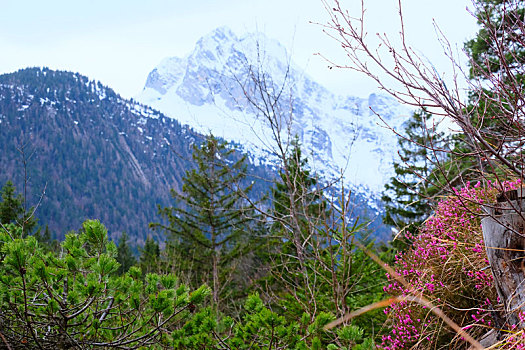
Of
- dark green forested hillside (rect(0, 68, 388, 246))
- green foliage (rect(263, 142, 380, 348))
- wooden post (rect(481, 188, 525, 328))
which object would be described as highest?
wooden post (rect(481, 188, 525, 328))

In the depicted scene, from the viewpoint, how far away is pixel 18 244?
1.66 meters

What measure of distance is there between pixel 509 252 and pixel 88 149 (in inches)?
5344

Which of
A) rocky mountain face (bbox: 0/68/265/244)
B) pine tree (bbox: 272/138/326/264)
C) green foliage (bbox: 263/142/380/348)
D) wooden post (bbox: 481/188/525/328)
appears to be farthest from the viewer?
rocky mountain face (bbox: 0/68/265/244)

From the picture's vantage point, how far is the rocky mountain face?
99938 millimetres

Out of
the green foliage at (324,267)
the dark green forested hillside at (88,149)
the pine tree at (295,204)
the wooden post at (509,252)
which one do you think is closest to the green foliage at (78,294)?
the green foliage at (324,267)

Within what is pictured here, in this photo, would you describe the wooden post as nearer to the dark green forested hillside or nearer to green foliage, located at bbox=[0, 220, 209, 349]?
green foliage, located at bbox=[0, 220, 209, 349]

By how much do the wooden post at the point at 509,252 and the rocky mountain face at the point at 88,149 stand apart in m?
87.3

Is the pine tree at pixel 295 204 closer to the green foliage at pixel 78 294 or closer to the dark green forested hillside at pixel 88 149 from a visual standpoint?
the green foliage at pixel 78 294

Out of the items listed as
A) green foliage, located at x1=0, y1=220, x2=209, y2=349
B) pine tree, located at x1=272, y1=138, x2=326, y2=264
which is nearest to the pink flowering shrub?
pine tree, located at x1=272, y1=138, x2=326, y2=264

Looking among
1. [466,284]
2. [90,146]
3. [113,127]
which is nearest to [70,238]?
[466,284]

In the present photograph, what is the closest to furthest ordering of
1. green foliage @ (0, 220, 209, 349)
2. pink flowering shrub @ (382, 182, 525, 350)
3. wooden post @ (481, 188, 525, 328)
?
green foliage @ (0, 220, 209, 349), wooden post @ (481, 188, 525, 328), pink flowering shrub @ (382, 182, 525, 350)

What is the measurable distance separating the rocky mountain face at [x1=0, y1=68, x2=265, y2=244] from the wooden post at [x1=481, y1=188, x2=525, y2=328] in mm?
87293

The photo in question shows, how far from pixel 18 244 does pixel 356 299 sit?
359 centimetres

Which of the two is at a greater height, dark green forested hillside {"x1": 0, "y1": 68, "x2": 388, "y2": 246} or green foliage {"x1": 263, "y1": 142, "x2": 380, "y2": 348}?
green foliage {"x1": 263, "y1": 142, "x2": 380, "y2": 348}
